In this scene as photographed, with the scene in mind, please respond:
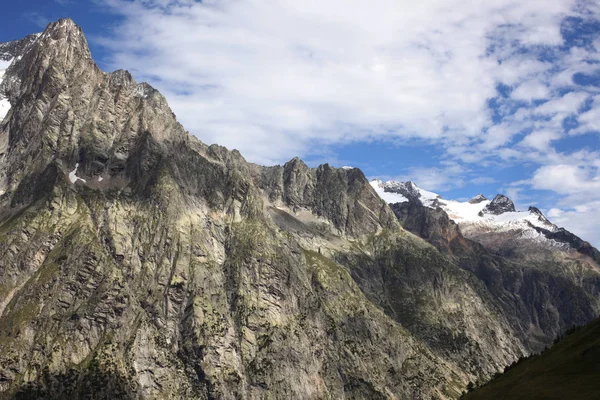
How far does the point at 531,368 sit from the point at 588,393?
3338 centimetres

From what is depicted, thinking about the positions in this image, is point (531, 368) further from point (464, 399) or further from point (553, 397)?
point (553, 397)

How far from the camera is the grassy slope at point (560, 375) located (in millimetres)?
97812

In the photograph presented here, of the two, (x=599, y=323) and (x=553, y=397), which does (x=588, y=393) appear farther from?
(x=599, y=323)

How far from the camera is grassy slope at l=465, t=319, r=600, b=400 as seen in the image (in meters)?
97.8

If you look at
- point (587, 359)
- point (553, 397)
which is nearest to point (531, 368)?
point (587, 359)

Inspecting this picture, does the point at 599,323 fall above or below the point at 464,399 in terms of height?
above

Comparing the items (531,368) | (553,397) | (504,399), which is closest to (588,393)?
(553,397)

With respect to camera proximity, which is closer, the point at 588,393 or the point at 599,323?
the point at 588,393

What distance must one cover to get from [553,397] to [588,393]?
248 inches

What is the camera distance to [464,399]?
129 m

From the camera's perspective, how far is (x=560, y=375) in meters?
108

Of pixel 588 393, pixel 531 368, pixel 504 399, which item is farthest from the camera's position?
pixel 531 368

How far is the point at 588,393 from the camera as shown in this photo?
92188 millimetres

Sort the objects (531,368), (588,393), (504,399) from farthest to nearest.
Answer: (531,368), (504,399), (588,393)
